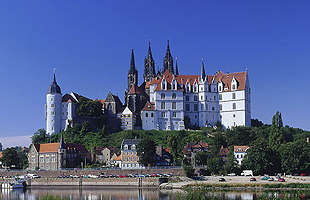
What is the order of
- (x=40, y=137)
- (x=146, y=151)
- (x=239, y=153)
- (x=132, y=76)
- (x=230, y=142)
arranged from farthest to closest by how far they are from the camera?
(x=132, y=76), (x=40, y=137), (x=230, y=142), (x=146, y=151), (x=239, y=153)

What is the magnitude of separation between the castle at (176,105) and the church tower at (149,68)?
14.3 meters

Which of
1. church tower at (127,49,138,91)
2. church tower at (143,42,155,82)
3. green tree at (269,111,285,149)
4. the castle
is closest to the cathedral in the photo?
the castle

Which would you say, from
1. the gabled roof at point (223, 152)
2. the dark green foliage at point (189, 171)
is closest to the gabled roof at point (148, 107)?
the gabled roof at point (223, 152)

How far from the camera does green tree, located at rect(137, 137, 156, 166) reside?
86438 millimetres

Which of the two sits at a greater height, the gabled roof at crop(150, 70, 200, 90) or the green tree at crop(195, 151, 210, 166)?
the gabled roof at crop(150, 70, 200, 90)

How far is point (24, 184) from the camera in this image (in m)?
84.2

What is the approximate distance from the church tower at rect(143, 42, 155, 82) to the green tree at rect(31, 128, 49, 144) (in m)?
34.7

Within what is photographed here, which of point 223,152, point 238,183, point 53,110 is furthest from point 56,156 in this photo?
point 238,183

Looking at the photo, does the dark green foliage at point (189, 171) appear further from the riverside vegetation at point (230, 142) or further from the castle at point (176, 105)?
the castle at point (176, 105)

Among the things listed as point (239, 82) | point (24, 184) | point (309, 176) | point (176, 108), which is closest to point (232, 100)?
point (239, 82)

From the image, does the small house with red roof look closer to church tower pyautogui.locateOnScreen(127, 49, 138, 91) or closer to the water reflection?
the water reflection

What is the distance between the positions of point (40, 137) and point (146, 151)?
112 ft

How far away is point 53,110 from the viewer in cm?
11375

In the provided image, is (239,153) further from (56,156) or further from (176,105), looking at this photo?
(56,156)
